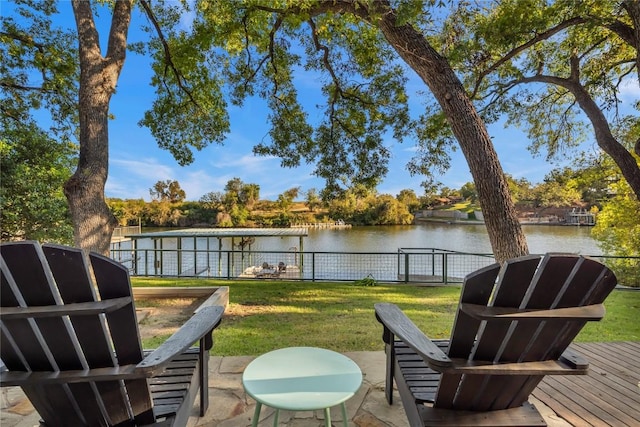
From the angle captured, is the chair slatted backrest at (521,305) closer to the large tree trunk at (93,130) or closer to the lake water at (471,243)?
the large tree trunk at (93,130)

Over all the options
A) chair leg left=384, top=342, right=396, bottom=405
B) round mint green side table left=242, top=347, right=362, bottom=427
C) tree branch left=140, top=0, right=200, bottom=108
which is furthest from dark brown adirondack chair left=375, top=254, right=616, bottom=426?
tree branch left=140, top=0, right=200, bottom=108

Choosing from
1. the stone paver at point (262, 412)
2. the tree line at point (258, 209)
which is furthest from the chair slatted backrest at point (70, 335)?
the tree line at point (258, 209)

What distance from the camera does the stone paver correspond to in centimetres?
188

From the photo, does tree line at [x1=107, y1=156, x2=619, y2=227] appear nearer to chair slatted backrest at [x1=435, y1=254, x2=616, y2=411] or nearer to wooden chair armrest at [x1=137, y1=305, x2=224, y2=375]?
wooden chair armrest at [x1=137, y1=305, x2=224, y2=375]

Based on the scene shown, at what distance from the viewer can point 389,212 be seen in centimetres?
2398

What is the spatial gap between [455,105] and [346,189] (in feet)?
12.7

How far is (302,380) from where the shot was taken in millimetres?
1534

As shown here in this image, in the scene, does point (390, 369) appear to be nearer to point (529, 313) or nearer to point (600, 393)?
point (529, 313)

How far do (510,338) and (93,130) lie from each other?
193 inches

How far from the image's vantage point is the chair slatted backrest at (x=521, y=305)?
121cm

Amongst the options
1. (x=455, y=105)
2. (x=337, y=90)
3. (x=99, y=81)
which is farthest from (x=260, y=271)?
(x=455, y=105)

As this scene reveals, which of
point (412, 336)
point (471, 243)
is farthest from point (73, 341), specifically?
point (471, 243)

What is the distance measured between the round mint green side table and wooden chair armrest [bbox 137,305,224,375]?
0.32m

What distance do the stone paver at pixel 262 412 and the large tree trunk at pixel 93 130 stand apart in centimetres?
200
